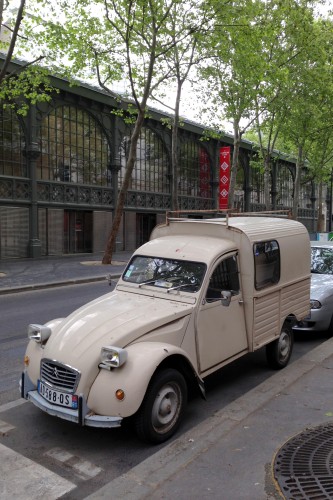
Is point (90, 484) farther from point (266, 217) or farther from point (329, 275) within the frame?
point (329, 275)

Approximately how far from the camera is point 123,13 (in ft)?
54.3

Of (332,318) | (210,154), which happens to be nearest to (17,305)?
(332,318)

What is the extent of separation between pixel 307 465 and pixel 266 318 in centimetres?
227

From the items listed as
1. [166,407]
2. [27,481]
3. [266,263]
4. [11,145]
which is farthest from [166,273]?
[11,145]

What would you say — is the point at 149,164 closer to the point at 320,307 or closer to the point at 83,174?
the point at 83,174

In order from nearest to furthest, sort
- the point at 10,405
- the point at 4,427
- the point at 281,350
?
the point at 4,427, the point at 10,405, the point at 281,350

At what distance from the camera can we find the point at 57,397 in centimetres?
401

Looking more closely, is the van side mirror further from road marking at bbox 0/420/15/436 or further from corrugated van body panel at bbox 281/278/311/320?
road marking at bbox 0/420/15/436

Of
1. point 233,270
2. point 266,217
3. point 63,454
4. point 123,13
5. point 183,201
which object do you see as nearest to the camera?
point 63,454

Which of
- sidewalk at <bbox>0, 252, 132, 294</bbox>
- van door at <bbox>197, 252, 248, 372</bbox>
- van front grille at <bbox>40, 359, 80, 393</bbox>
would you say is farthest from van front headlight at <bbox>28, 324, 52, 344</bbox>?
sidewalk at <bbox>0, 252, 132, 294</bbox>

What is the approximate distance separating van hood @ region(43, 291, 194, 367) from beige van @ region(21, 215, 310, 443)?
0.03 ft

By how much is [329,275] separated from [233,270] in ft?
13.6

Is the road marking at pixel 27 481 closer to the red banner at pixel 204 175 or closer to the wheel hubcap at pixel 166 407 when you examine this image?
the wheel hubcap at pixel 166 407

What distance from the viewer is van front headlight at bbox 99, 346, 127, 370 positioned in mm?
3818
